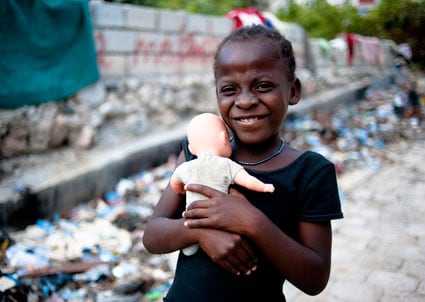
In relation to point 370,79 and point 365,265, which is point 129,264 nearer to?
point 365,265

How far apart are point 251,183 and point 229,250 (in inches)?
7.6

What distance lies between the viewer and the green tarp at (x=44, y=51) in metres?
3.30

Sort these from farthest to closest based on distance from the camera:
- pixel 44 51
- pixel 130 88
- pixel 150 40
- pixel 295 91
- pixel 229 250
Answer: pixel 150 40 → pixel 130 88 → pixel 44 51 → pixel 295 91 → pixel 229 250

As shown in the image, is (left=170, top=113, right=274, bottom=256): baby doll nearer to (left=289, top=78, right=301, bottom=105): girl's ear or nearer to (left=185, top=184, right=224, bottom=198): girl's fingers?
(left=185, top=184, right=224, bottom=198): girl's fingers

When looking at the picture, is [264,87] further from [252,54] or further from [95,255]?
[95,255]

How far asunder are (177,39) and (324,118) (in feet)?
12.1

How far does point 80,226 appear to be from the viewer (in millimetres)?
3414

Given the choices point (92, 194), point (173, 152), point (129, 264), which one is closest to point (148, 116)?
point (173, 152)

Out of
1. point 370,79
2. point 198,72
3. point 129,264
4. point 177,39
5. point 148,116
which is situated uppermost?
point 177,39

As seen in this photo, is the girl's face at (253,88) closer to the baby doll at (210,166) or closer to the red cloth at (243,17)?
the baby doll at (210,166)

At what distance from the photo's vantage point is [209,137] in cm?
113

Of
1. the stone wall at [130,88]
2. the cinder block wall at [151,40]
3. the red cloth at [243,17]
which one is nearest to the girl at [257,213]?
the stone wall at [130,88]

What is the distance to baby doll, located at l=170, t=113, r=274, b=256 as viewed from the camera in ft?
3.54

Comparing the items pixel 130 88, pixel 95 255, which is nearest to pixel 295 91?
pixel 95 255
